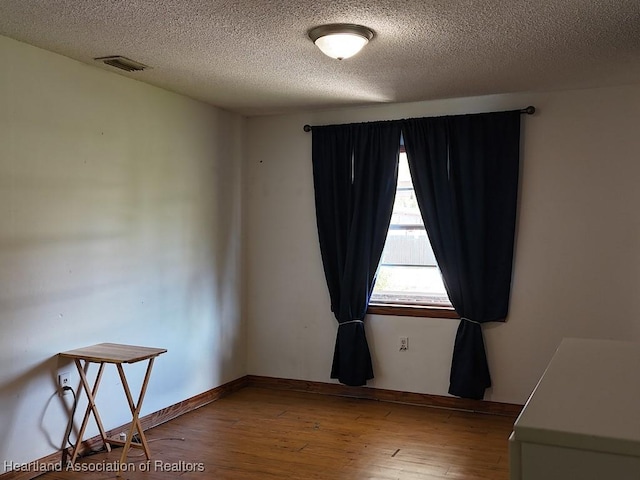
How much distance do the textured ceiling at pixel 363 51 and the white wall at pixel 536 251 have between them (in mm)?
286

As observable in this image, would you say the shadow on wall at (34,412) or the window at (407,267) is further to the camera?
the window at (407,267)

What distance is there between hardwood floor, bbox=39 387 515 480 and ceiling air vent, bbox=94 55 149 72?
2.35m

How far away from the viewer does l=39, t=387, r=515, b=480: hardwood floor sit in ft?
11.7

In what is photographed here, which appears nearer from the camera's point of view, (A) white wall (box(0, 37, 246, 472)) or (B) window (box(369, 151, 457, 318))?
(A) white wall (box(0, 37, 246, 472))

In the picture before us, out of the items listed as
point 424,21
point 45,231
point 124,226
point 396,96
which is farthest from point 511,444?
point 396,96

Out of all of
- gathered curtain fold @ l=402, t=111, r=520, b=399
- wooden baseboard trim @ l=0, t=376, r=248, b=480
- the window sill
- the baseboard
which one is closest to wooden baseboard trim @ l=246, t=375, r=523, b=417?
the baseboard

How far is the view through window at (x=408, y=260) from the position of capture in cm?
495

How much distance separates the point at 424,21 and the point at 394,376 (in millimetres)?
2944

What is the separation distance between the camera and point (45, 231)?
3561mm

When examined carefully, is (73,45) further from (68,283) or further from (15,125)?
(68,283)

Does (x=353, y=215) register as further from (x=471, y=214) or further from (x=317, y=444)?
(x=317, y=444)

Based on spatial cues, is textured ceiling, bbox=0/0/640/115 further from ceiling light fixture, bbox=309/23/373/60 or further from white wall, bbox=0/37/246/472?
white wall, bbox=0/37/246/472

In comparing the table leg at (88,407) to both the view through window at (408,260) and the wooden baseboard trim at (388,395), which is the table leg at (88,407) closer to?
the wooden baseboard trim at (388,395)

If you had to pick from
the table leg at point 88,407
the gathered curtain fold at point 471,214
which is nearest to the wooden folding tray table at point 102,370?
the table leg at point 88,407
